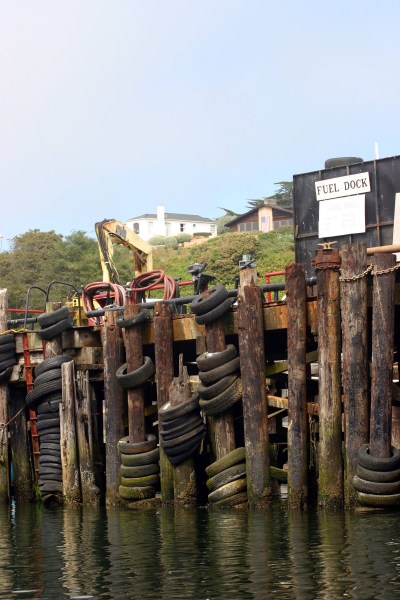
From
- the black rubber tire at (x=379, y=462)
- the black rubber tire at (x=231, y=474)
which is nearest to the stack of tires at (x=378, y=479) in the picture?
the black rubber tire at (x=379, y=462)

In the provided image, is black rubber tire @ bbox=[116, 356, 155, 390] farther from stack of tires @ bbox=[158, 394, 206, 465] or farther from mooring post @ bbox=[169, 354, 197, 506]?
stack of tires @ bbox=[158, 394, 206, 465]

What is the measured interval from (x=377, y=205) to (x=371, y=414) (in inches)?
264

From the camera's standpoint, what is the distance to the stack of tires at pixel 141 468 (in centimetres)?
2097

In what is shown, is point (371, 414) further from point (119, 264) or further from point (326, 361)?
point (119, 264)

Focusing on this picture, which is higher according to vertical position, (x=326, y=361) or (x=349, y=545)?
(x=326, y=361)

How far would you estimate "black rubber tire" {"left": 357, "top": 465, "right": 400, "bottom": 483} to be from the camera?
17.3m

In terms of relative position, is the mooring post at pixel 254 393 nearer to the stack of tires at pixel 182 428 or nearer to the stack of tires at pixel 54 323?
the stack of tires at pixel 182 428

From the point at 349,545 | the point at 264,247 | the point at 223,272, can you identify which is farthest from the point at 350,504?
the point at 264,247

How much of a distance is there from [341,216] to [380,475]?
758cm

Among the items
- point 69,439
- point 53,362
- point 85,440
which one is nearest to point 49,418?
point 69,439

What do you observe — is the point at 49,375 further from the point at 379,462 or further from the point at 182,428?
the point at 379,462

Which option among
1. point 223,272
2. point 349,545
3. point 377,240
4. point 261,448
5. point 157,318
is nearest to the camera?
point 349,545

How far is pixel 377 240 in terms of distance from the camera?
23.3 metres

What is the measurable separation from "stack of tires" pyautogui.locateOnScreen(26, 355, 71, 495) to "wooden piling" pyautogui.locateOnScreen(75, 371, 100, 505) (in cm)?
46
